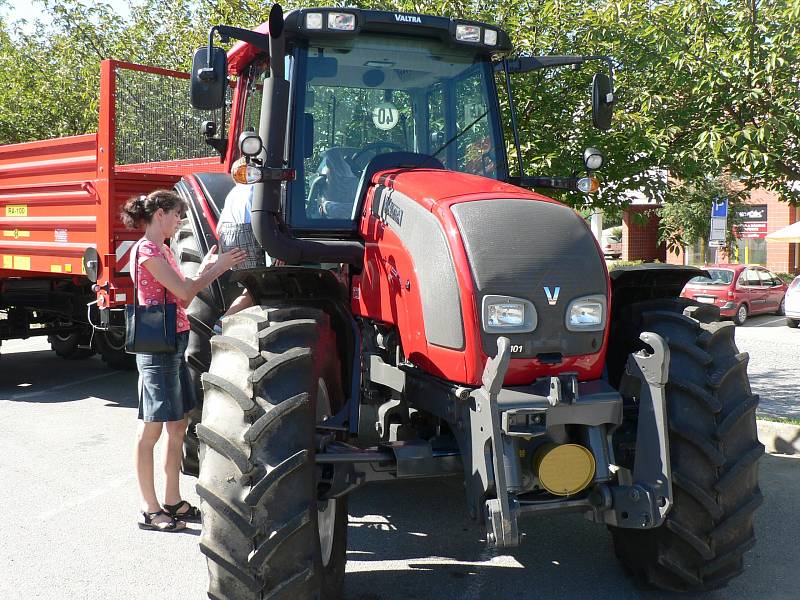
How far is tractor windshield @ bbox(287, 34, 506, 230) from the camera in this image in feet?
14.3

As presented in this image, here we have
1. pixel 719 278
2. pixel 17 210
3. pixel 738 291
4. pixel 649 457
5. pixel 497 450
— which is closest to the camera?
pixel 497 450

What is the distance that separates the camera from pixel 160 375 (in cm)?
486

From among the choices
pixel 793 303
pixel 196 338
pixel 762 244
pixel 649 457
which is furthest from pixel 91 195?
pixel 762 244

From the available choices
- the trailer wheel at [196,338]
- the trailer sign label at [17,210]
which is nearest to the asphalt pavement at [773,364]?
the trailer wheel at [196,338]

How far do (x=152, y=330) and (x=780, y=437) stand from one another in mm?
4785

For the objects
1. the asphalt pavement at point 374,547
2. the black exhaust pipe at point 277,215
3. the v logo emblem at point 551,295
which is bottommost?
the asphalt pavement at point 374,547

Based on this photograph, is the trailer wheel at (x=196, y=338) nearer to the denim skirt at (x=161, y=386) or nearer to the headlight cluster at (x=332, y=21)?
the denim skirt at (x=161, y=386)

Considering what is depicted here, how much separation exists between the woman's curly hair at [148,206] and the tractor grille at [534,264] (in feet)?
7.02

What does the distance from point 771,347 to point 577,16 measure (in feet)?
30.0

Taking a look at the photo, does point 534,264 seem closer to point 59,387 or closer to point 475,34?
point 475,34

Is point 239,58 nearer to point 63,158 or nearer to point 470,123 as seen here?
point 470,123

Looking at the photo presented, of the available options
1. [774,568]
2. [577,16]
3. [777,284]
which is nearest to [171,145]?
[577,16]

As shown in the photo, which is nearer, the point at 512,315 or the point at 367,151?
the point at 512,315

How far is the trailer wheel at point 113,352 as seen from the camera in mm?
9523
